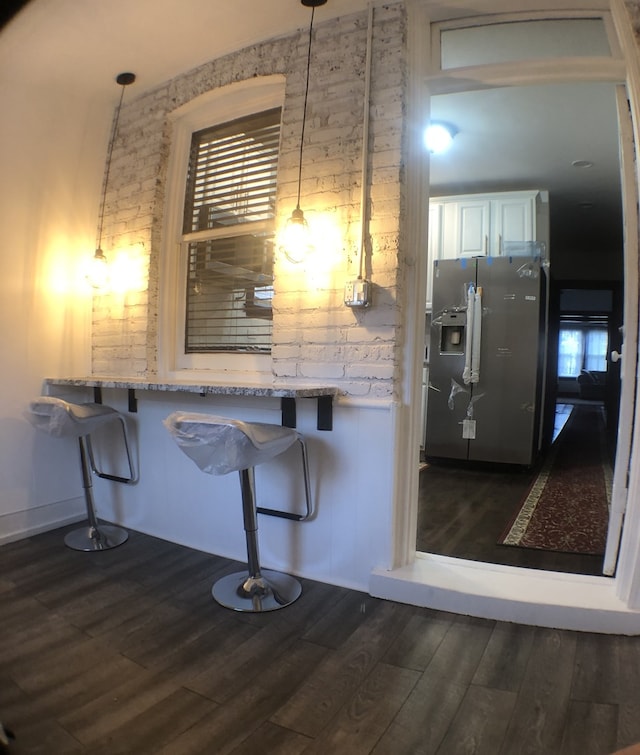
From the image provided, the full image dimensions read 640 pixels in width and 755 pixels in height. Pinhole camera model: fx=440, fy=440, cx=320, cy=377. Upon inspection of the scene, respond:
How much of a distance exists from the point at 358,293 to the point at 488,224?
2.92 meters

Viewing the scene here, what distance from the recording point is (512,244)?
3.97 meters

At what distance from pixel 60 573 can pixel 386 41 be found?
2.79m

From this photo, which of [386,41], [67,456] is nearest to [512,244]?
[386,41]

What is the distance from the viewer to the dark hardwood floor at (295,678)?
3.79ft

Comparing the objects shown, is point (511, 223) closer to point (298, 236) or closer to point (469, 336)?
point (469, 336)

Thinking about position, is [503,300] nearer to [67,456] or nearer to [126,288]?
[126,288]

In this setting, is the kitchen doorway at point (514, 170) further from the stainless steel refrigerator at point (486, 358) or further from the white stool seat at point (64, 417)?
the white stool seat at point (64, 417)

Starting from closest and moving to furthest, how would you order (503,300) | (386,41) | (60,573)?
(386,41)
(60,573)
(503,300)

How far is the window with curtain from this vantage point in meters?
12.6

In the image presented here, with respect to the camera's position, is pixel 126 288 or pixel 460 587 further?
pixel 126 288

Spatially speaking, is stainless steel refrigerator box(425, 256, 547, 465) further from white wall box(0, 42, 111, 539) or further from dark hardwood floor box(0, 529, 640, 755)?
white wall box(0, 42, 111, 539)

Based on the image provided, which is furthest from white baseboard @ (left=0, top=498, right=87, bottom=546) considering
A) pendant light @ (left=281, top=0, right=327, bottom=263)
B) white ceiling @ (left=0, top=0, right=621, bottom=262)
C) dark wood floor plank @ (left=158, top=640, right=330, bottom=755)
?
white ceiling @ (left=0, top=0, right=621, bottom=262)

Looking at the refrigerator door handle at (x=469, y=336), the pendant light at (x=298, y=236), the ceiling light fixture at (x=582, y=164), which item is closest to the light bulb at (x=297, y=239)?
the pendant light at (x=298, y=236)

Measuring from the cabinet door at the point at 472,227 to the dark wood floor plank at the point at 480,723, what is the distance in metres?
3.58
